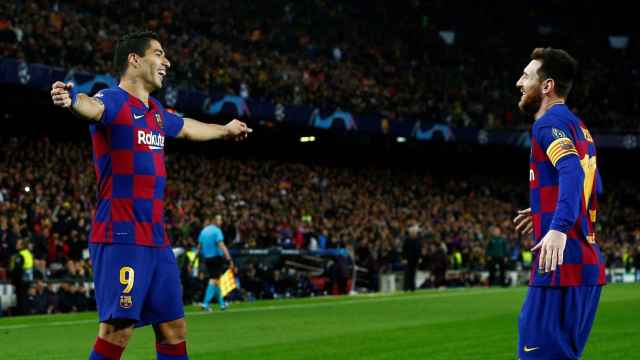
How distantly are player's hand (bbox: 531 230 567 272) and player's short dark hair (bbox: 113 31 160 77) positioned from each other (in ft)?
10.0

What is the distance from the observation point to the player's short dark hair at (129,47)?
750 cm

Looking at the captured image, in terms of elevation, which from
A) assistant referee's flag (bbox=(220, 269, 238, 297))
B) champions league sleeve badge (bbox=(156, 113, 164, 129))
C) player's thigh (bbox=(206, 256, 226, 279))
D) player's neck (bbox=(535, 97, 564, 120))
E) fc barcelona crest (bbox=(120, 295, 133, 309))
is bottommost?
fc barcelona crest (bbox=(120, 295, 133, 309))

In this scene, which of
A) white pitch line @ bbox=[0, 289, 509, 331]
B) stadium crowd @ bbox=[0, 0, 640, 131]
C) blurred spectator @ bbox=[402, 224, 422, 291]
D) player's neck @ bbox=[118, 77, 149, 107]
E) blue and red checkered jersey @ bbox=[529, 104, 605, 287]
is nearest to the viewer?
blue and red checkered jersey @ bbox=[529, 104, 605, 287]

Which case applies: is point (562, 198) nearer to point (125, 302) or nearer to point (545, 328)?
point (545, 328)

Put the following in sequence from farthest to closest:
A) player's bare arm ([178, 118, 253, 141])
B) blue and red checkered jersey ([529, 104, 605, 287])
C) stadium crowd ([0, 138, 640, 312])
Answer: stadium crowd ([0, 138, 640, 312])
player's bare arm ([178, 118, 253, 141])
blue and red checkered jersey ([529, 104, 605, 287])

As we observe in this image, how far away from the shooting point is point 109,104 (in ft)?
23.5

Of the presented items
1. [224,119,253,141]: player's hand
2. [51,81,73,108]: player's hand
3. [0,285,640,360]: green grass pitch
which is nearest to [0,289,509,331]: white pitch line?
[0,285,640,360]: green grass pitch

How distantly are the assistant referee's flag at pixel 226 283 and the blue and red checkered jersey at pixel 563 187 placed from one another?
56.0ft

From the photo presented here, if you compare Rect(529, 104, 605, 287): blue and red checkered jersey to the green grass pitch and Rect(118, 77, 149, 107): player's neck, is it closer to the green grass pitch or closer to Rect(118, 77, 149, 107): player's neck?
Rect(118, 77, 149, 107): player's neck

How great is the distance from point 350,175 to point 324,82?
413 centimetres

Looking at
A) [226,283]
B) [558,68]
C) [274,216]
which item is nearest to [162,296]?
[558,68]

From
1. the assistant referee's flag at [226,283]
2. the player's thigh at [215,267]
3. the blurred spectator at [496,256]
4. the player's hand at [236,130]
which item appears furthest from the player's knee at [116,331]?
the blurred spectator at [496,256]

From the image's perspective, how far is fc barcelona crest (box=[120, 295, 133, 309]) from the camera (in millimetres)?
7004

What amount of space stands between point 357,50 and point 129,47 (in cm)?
4661
